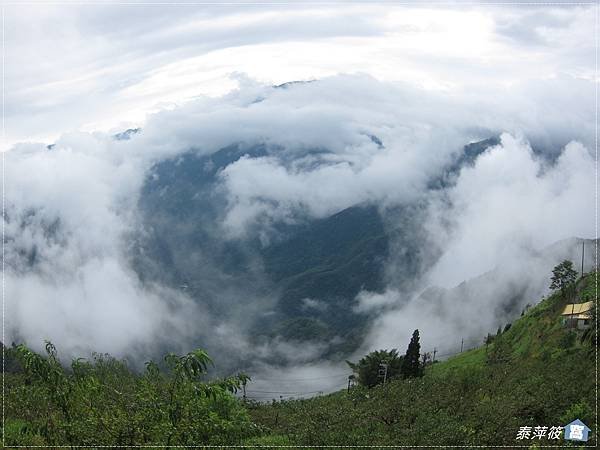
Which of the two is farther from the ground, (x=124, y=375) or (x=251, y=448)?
(x=124, y=375)

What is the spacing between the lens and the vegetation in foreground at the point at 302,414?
11781 millimetres

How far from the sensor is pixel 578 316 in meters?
47.0

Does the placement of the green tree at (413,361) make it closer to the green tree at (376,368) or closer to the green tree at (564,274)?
the green tree at (376,368)

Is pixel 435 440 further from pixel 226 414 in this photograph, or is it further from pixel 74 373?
pixel 74 373

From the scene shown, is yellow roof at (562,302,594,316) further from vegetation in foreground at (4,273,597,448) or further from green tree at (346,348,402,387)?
green tree at (346,348,402,387)

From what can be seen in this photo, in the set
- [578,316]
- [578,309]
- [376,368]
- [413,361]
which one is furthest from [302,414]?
[376,368]

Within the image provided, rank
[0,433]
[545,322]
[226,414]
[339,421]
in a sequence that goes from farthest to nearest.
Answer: [545,322] < [339,421] < [226,414] < [0,433]

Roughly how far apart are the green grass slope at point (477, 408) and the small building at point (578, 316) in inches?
32.0

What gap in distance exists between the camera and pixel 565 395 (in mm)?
26641

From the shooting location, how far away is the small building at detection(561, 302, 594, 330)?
44.7 meters

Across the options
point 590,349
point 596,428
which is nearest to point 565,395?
point 596,428

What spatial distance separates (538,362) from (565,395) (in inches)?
610


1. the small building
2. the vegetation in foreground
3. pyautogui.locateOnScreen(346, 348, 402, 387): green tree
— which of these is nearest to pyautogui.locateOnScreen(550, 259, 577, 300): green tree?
the vegetation in foreground

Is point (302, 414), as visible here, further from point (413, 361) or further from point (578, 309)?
point (413, 361)
